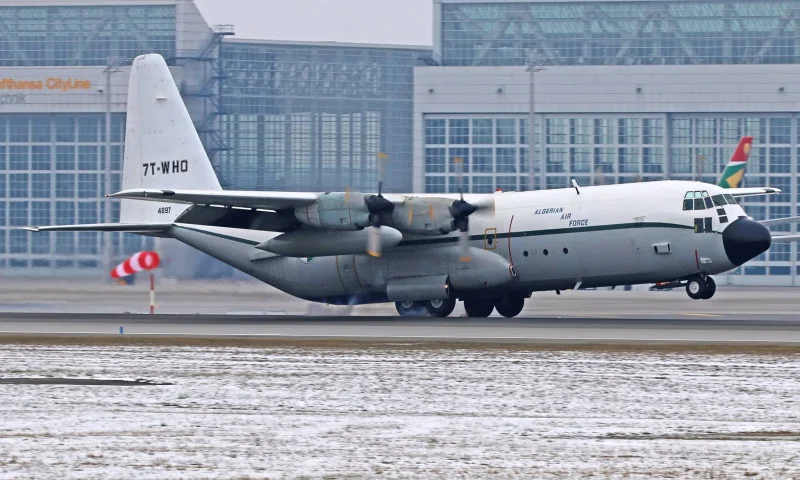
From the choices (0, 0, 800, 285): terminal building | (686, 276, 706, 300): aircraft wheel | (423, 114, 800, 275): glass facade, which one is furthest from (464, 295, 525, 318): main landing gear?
(423, 114, 800, 275): glass facade

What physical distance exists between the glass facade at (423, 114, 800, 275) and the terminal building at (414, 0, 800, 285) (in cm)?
9

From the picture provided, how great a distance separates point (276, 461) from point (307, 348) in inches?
443

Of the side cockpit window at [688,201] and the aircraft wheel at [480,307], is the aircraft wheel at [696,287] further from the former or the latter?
the aircraft wheel at [480,307]

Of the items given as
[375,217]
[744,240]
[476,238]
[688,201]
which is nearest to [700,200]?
[688,201]

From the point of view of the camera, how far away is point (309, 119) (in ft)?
285

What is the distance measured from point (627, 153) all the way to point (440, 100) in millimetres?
13434

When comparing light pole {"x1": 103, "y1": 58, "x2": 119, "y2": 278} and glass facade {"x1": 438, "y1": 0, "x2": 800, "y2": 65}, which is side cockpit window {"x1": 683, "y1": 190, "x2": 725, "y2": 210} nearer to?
light pole {"x1": 103, "y1": 58, "x2": 119, "y2": 278}

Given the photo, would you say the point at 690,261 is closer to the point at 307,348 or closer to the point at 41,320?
the point at 307,348

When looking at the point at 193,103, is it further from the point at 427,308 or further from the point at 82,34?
the point at 427,308

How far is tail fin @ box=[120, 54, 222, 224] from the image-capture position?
3584cm

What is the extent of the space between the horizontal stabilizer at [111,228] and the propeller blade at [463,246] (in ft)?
29.3

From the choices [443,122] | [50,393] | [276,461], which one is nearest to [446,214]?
[50,393]

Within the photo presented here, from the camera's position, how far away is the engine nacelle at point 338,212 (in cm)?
3080

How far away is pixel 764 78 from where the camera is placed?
7831 cm
